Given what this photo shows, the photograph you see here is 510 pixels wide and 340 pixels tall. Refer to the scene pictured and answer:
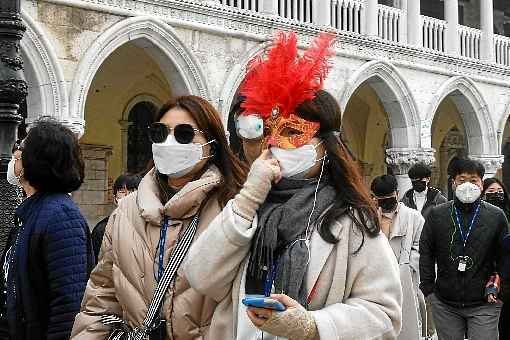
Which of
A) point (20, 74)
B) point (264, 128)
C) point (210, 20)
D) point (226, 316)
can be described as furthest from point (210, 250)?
point (210, 20)

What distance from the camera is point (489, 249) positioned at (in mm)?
5062

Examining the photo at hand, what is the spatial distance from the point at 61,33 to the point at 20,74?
5845 millimetres

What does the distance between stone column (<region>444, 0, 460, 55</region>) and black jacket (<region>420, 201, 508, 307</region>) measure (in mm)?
10471

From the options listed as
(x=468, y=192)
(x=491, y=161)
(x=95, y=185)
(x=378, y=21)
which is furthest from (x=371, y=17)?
(x=468, y=192)

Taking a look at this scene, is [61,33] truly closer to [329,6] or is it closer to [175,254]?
[329,6]

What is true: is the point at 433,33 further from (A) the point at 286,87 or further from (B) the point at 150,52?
(A) the point at 286,87

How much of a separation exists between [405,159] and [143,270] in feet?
39.0

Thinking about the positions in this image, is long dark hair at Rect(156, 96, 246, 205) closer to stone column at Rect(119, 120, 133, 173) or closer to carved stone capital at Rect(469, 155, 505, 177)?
stone column at Rect(119, 120, 133, 173)

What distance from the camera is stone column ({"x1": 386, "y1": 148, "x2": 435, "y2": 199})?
14.1 metres

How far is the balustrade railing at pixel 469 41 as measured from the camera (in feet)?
51.0

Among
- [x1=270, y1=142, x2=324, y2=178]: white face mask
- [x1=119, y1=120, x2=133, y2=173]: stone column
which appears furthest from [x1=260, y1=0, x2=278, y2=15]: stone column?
[x1=270, y1=142, x2=324, y2=178]: white face mask

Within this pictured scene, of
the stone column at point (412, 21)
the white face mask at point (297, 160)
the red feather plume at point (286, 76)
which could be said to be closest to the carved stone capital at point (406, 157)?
the stone column at point (412, 21)

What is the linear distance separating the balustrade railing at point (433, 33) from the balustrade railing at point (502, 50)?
70.5 inches

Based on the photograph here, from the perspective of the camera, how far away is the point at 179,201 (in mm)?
2604
